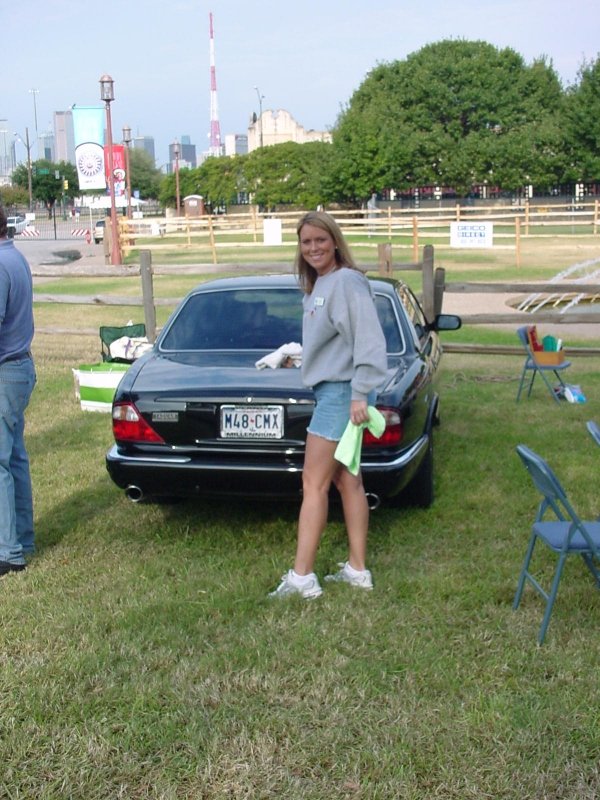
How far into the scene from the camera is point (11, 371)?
5.07 metres

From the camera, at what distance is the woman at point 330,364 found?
4.41 m

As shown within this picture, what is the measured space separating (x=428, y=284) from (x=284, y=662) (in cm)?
772

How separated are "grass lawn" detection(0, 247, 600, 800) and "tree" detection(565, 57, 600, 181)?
63850mm

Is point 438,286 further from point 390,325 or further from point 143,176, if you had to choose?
point 143,176

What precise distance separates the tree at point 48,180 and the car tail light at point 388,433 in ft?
332

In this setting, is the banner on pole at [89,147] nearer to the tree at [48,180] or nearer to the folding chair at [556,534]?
the folding chair at [556,534]

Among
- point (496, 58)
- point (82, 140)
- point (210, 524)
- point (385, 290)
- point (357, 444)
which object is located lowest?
point (210, 524)

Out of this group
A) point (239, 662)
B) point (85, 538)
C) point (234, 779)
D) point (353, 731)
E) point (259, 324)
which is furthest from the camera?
point (259, 324)

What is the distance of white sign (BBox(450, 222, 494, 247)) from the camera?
3391 centimetres

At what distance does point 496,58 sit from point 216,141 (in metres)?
66.0

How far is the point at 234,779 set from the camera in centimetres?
323

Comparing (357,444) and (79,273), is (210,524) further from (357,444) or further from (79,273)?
(79,273)

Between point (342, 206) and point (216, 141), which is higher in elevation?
point (216, 141)

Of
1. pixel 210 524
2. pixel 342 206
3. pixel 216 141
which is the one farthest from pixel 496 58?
pixel 210 524
